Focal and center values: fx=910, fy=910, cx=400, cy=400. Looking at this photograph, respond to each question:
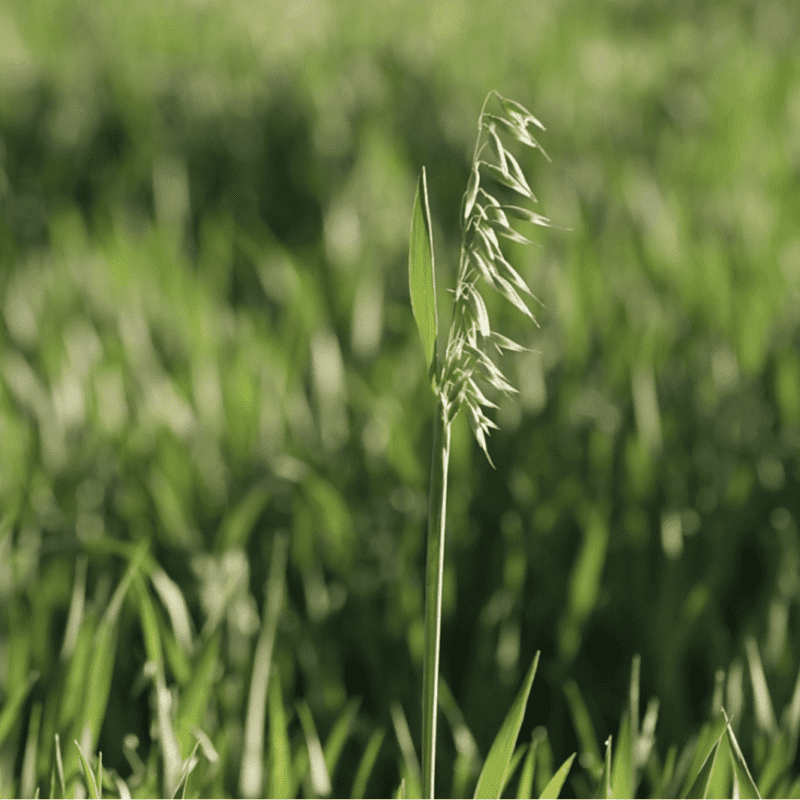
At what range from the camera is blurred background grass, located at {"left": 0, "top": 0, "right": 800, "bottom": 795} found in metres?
0.87

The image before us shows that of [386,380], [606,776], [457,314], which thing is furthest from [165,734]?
[386,380]

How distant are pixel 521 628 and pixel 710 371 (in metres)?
0.51

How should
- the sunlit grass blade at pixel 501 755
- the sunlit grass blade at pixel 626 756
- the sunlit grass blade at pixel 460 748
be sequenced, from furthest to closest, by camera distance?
the sunlit grass blade at pixel 460 748
the sunlit grass blade at pixel 626 756
the sunlit grass blade at pixel 501 755

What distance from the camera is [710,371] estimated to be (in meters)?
1.24

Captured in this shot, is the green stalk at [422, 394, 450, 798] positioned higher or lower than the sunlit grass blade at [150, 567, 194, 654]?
higher

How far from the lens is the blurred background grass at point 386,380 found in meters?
0.87

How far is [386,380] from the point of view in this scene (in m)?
1.25

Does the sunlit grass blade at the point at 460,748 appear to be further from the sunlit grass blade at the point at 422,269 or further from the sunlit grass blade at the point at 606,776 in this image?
the sunlit grass blade at the point at 422,269

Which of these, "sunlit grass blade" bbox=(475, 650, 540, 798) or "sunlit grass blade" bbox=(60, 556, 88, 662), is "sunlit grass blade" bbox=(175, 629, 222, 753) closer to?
"sunlit grass blade" bbox=(60, 556, 88, 662)

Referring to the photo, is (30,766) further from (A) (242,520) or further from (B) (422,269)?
(B) (422,269)

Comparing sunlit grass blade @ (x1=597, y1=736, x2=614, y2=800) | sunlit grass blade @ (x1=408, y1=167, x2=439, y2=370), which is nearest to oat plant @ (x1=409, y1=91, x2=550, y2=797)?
sunlit grass blade @ (x1=408, y1=167, x2=439, y2=370)

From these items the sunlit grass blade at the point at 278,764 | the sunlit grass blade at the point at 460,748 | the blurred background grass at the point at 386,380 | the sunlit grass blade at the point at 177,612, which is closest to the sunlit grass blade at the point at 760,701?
the blurred background grass at the point at 386,380

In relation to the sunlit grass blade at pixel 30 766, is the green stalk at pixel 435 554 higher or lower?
higher

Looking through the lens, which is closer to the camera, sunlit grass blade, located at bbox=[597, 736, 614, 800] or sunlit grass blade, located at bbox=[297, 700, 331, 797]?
sunlit grass blade, located at bbox=[597, 736, 614, 800]
